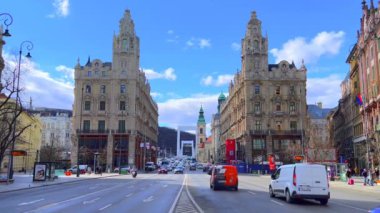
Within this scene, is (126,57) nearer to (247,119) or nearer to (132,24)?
(132,24)

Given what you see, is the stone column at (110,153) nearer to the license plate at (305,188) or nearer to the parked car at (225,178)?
the parked car at (225,178)

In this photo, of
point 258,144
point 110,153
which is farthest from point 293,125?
point 110,153

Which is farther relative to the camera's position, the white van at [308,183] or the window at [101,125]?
the window at [101,125]

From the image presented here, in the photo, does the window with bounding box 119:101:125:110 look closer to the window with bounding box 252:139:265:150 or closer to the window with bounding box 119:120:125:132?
the window with bounding box 119:120:125:132

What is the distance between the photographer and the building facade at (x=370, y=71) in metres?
54.6

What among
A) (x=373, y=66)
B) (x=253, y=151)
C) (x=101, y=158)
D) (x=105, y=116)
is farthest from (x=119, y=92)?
(x=373, y=66)

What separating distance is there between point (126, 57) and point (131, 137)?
59.1 ft

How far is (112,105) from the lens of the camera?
94688mm

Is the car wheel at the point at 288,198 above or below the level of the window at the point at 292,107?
below

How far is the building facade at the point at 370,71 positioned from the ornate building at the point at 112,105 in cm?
4593

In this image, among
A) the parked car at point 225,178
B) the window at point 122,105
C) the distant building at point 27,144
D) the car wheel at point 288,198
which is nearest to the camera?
the car wheel at point 288,198

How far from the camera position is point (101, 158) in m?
90.1

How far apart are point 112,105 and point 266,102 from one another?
34.2 m

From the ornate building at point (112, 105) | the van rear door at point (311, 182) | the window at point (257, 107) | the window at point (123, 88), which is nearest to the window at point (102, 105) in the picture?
the ornate building at point (112, 105)
